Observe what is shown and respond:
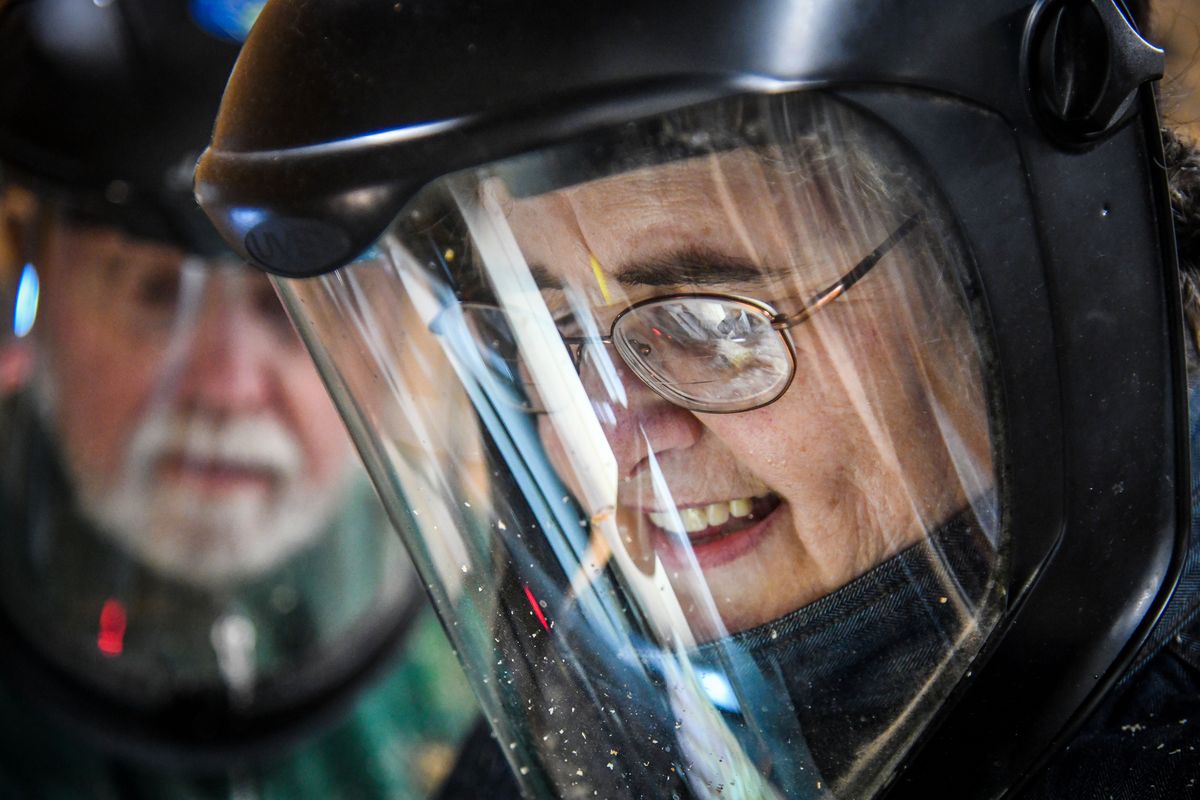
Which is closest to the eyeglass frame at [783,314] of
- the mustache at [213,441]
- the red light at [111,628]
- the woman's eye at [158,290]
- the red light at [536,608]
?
the red light at [536,608]

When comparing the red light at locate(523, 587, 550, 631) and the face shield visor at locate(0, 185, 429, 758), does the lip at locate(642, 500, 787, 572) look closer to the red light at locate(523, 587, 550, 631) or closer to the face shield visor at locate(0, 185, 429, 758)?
the red light at locate(523, 587, 550, 631)

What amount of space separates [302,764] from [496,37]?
205 cm

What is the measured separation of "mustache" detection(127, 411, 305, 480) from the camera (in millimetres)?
2271

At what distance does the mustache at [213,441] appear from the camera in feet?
7.45

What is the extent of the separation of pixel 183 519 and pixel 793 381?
73.0 inches

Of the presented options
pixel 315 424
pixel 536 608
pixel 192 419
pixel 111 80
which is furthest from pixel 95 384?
pixel 536 608

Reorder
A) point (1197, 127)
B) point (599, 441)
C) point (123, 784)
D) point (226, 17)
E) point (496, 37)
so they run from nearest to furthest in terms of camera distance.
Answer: point (496, 37)
point (599, 441)
point (1197, 127)
point (226, 17)
point (123, 784)

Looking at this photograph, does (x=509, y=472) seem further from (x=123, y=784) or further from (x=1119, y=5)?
(x=123, y=784)

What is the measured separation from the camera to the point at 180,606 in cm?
238

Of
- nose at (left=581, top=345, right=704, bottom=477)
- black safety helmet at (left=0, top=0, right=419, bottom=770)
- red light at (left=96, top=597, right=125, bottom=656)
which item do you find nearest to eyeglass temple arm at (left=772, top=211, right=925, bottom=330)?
nose at (left=581, top=345, right=704, bottom=477)

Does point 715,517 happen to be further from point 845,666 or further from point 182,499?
point 182,499

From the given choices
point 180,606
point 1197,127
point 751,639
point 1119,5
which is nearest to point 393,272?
point 751,639

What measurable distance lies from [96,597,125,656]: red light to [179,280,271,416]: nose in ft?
1.52

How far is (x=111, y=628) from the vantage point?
2381 mm
